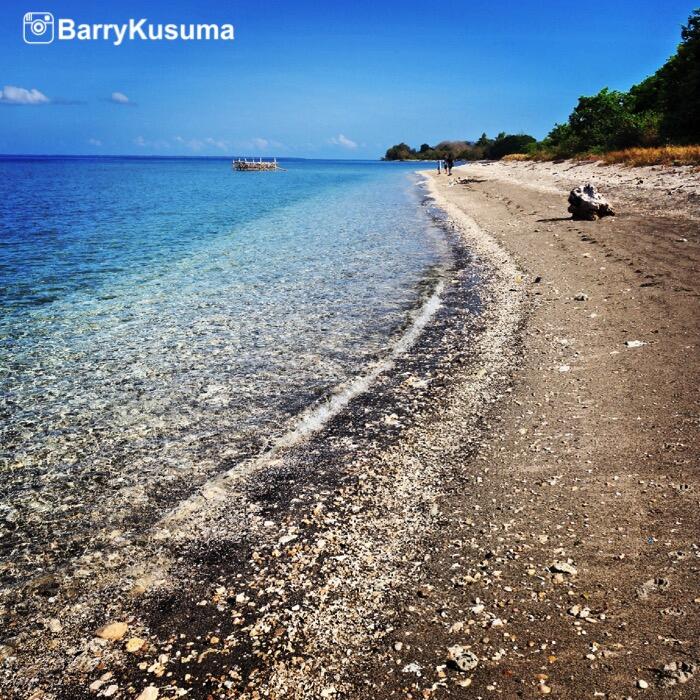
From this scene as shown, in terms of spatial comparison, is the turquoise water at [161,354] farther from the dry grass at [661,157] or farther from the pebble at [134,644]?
the dry grass at [661,157]

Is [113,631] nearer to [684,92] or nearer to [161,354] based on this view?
[161,354]

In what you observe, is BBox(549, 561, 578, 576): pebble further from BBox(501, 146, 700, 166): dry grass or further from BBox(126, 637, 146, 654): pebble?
BBox(501, 146, 700, 166): dry grass

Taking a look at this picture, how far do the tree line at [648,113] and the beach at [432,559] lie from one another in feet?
123

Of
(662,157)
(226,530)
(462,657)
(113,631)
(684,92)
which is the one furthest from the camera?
(684,92)

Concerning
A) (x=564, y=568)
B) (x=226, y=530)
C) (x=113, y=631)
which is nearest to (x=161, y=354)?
(x=226, y=530)

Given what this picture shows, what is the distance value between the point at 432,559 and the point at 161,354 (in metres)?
6.58

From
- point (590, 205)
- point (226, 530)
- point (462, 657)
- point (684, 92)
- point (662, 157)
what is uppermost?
point (684, 92)

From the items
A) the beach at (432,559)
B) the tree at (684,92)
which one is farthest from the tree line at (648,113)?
the beach at (432,559)

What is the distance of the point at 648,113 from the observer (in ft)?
155

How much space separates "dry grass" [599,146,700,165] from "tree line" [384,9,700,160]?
3.46m

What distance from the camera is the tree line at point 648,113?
36500mm

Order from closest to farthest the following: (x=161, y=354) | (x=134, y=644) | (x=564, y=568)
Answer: (x=134, y=644), (x=564, y=568), (x=161, y=354)

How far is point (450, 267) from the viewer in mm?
15977

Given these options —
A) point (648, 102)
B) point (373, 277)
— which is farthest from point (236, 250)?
point (648, 102)
